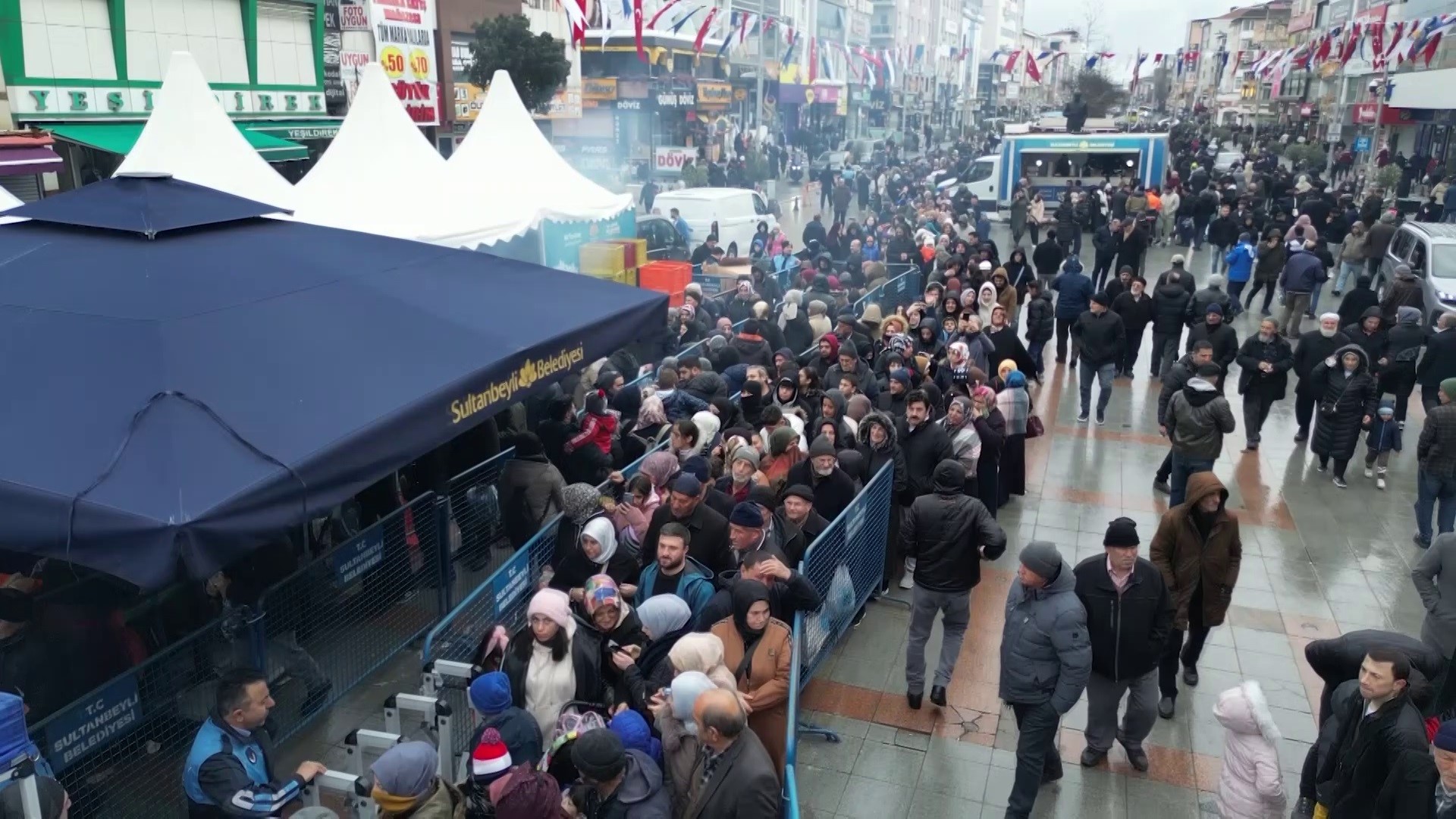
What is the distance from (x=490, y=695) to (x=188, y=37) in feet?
63.2

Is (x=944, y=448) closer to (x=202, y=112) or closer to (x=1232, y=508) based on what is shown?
(x=1232, y=508)

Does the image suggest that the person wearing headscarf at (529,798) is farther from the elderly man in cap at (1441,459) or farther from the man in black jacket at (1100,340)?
the man in black jacket at (1100,340)

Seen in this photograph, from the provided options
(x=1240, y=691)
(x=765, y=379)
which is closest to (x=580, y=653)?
(x=1240, y=691)

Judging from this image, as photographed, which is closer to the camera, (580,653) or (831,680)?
(580,653)

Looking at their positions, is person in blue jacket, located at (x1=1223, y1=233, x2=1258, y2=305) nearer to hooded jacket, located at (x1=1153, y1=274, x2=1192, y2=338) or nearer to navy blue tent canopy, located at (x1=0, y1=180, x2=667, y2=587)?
hooded jacket, located at (x1=1153, y1=274, x2=1192, y2=338)

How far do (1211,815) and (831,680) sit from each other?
234 cm

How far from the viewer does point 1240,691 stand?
4.50 m

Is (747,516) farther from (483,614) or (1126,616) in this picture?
(1126,616)

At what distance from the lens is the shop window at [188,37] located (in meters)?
18.0

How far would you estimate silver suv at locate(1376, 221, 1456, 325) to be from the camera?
1347 centimetres

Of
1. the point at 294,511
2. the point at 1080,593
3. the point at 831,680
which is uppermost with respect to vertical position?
Result: the point at 294,511

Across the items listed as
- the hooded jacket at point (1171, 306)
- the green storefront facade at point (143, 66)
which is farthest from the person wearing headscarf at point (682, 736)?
the green storefront facade at point (143, 66)

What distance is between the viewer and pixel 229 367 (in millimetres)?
4723

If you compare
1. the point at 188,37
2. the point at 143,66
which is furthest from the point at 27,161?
the point at 188,37
